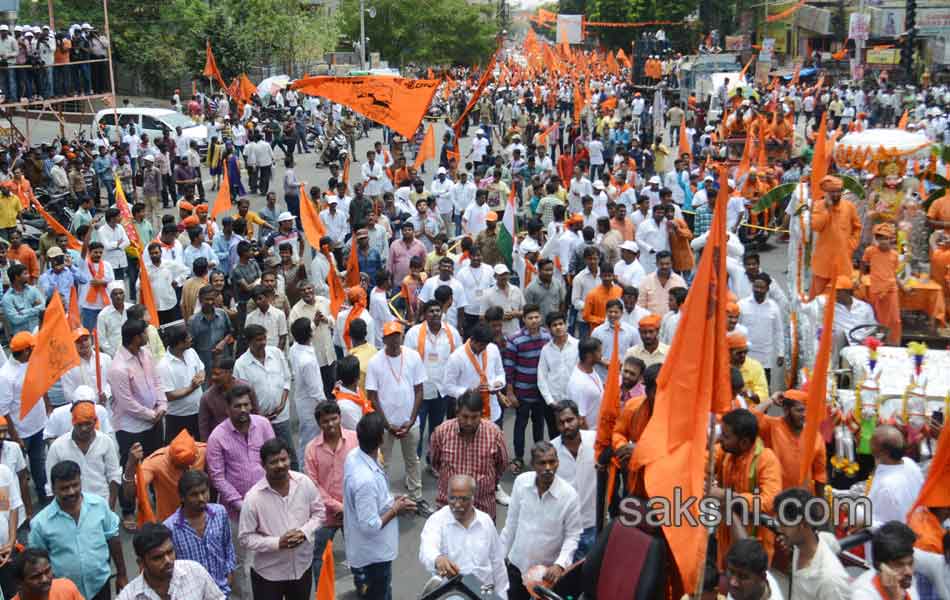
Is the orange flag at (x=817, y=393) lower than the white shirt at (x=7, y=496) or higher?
higher

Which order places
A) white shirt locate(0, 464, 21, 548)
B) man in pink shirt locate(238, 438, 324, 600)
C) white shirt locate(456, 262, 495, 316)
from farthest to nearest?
white shirt locate(456, 262, 495, 316) < white shirt locate(0, 464, 21, 548) < man in pink shirt locate(238, 438, 324, 600)

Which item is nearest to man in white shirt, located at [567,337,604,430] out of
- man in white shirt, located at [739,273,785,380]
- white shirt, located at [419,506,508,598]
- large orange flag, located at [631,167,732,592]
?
man in white shirt, located at [739,273,785,380]

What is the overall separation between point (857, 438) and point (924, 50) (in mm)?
42473

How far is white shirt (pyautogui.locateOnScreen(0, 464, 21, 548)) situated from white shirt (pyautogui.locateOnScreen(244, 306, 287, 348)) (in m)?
3.03

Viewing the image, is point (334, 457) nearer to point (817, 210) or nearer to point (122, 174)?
point (817, 210)

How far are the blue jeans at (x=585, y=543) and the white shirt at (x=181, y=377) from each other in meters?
3.22

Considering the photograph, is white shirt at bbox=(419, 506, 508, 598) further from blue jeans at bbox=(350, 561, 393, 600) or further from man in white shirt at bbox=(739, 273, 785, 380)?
man in white shirt at bbox=(739, 273, 785, 380)

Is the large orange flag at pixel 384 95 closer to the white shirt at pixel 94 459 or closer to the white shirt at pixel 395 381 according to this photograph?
the white shirt at pixel 395 381

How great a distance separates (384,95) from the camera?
45.4 ft

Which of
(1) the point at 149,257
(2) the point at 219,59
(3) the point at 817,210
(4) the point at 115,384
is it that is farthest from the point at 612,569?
(2) the point at 219,59

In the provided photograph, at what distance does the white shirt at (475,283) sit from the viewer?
10141mm

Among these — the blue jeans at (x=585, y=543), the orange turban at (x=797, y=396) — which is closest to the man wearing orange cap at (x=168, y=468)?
the blue jeans at (x=585, y=543)

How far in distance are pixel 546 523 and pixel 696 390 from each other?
1.31 m

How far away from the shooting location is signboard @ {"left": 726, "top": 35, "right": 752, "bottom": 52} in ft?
164
